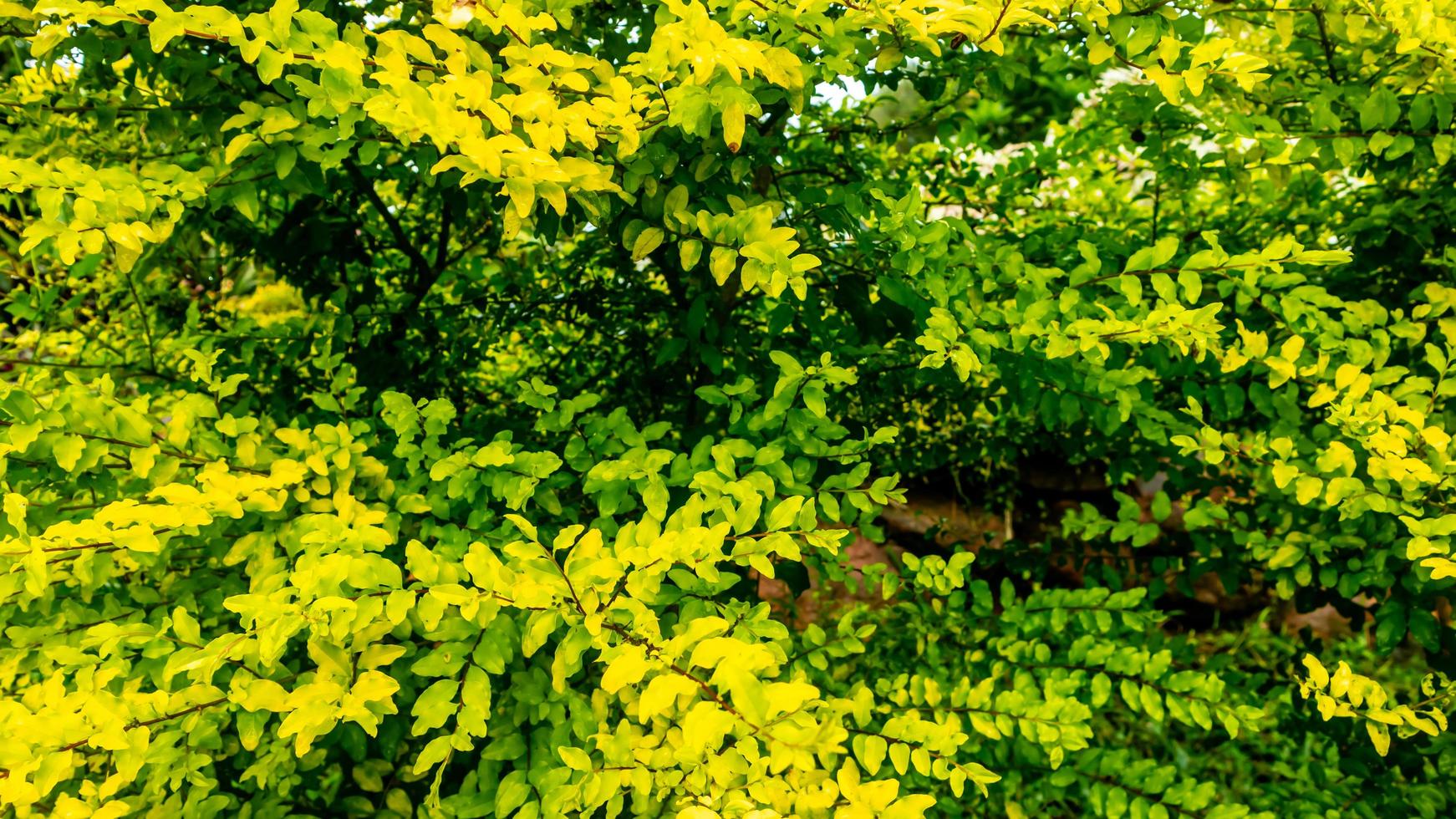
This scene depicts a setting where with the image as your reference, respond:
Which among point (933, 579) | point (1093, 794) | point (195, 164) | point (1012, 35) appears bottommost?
point (1093, 794)

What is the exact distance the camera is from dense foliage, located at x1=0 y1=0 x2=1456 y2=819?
54.6 inches

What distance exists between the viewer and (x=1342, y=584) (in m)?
2.05

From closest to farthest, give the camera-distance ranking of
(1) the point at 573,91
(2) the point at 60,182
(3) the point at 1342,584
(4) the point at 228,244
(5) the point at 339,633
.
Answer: (5) the point at 339,633 → (2) the point at 60,182 → (1) the point at 573,91 → (3) the point at 1342,584 → (4) the point at 228,244

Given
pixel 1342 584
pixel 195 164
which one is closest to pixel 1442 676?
pixel 1342 584

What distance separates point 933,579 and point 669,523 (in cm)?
71

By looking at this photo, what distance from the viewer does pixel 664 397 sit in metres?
2.52

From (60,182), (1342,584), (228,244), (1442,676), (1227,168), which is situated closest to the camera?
(60,182)

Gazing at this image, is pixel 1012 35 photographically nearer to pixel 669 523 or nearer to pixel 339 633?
pixel 669 523

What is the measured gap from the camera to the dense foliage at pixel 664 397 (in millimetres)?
1388

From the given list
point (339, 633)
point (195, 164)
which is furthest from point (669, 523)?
point (195, 164)

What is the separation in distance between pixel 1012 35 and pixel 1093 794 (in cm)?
194

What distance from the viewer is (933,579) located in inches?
Result: 77.4

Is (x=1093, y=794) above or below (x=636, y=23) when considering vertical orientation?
below

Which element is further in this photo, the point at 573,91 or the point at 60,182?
the point at 573,91
